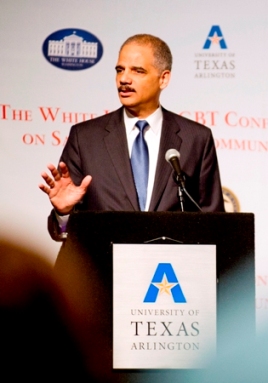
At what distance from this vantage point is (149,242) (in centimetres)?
223

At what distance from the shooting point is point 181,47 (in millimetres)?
4492

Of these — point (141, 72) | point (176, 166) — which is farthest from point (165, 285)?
point (141, 72)

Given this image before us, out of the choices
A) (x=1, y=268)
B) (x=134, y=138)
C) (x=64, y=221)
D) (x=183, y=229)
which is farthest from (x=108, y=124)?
(x=1, y=268)

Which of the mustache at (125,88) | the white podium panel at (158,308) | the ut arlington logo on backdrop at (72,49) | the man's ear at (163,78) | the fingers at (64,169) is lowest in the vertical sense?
the white podium panel at (158,308)

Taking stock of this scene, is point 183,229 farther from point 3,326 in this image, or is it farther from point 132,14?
point 132,14

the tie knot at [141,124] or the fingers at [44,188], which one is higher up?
the tie knot at [141,124]

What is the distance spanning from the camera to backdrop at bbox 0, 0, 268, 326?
14.4 ft

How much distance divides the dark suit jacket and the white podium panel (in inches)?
31.2

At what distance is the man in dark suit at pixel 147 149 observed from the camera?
3055 mm

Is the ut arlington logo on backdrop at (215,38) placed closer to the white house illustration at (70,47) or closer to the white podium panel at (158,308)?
the white house illustration at (70,47)

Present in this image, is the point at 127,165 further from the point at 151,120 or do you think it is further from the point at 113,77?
the point at 113,77

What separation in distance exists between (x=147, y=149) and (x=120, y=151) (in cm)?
14

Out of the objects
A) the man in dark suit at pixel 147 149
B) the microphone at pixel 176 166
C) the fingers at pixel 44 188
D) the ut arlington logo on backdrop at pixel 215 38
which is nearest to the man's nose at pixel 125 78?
the man in dark suit at pixel 147 149

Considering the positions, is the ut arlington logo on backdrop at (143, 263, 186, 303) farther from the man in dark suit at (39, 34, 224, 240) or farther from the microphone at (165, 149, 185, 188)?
the man in dark suit at (39, 34, 224, 240)
